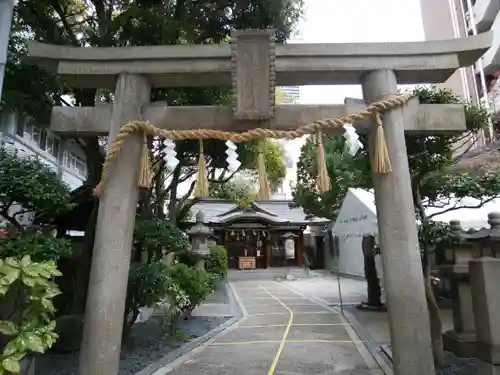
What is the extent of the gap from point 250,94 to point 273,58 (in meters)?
0.42

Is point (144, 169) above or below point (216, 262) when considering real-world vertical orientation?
above

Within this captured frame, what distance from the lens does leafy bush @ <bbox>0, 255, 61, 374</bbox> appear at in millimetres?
2242

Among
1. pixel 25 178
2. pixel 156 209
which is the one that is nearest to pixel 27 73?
pixel 25 178

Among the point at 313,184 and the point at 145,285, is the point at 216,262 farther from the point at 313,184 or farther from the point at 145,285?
the point at 145,285

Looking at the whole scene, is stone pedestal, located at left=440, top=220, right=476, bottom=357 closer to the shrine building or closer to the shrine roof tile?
the shrine roof tile

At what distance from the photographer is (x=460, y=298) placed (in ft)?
13.8

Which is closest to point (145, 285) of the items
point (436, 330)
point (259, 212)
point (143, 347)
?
point (143, 347)

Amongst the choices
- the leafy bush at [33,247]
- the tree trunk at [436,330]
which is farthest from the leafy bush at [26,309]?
the tree trunk at [436,330]

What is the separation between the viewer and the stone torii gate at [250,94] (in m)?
3.32

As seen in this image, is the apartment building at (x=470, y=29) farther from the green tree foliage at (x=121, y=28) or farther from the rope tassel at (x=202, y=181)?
the rope tassel at (x=202, y=181)

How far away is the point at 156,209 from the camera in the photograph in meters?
8.11

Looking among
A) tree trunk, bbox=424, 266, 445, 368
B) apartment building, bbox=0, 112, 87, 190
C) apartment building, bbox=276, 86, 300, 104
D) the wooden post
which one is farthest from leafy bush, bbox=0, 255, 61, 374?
the wooden post

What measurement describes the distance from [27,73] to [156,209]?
3.76 meters

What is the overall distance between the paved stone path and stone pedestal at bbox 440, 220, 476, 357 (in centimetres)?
118
